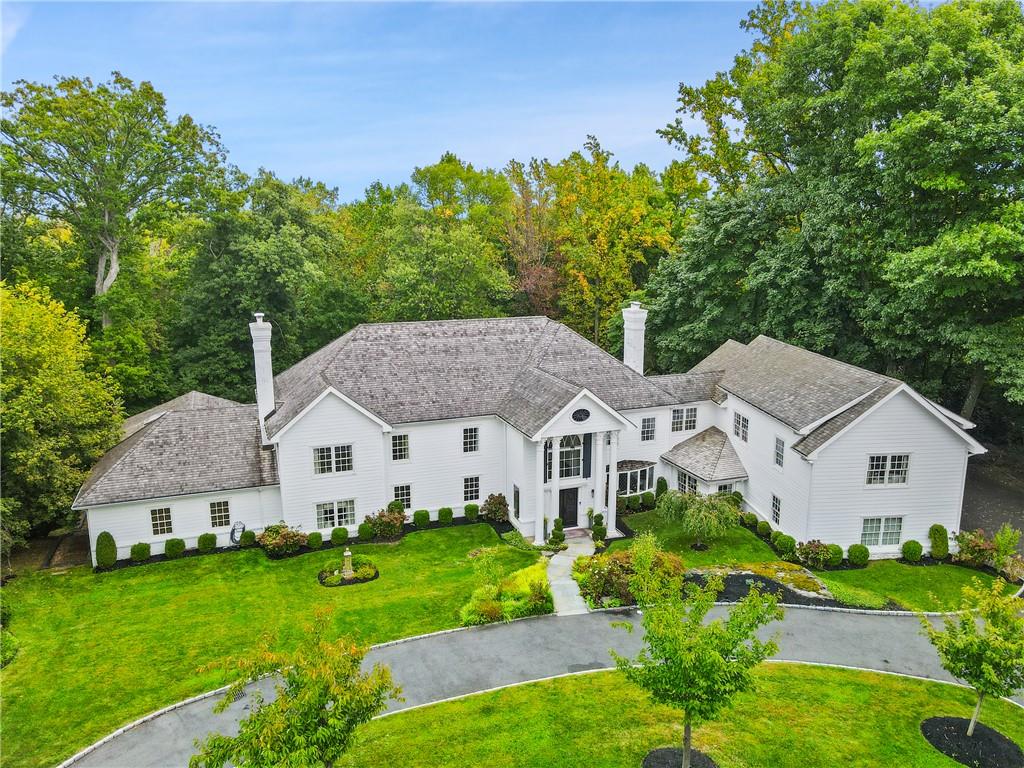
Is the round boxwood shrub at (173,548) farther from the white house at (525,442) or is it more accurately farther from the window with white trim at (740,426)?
the window with white trim at (740,426)

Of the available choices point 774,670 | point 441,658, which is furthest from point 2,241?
point 774,670

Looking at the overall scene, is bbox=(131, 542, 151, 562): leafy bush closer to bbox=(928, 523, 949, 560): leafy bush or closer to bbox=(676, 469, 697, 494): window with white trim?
bbox=(676, 469, 697, 494): window with white trim

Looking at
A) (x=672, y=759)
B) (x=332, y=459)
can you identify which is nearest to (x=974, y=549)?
(x=672, y=759)

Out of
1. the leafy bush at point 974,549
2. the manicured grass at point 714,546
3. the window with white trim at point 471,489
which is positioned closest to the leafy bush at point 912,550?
the leafy bush at point 974,549

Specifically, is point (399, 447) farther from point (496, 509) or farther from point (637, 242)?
point (637, 242)

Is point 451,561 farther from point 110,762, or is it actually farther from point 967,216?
point 967,216
